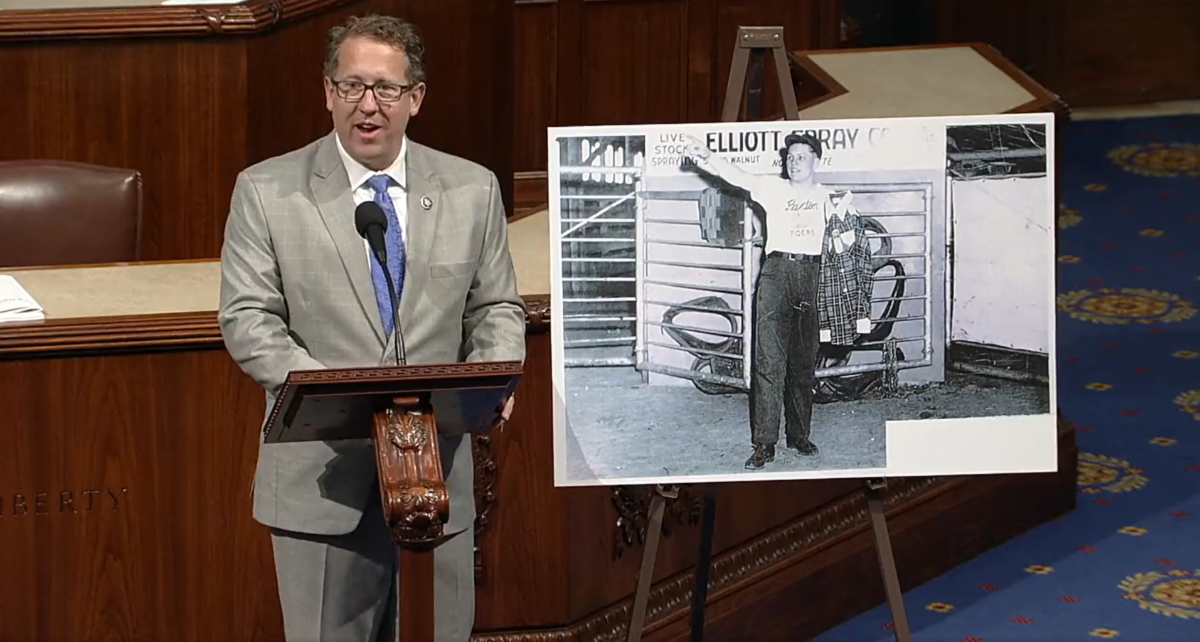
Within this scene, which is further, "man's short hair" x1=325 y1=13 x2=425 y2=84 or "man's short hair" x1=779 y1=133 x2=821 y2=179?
"man's short hair" x1=779 y1=133 x2=821 y2=179

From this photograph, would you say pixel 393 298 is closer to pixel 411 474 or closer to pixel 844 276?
pixel 411 474

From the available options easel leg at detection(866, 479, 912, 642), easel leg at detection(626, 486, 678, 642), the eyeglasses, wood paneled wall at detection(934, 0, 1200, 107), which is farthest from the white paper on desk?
wood paneled wall at detection(934, 0, 1200, 107)

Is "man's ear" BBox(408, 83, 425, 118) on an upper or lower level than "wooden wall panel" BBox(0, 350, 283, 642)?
upper

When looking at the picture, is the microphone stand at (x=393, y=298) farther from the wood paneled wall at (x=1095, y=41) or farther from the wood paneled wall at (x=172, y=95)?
the wood paneled wall at (x=1095, y=41)

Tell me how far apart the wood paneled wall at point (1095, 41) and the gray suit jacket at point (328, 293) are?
5510 millimetres

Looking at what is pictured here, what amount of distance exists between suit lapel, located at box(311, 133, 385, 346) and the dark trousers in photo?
69cm

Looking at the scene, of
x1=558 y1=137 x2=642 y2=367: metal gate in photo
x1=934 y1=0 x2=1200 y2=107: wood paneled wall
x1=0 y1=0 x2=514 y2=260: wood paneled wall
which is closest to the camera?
x1=558 y1=137 x2=642 y2=367: metal gate in photo

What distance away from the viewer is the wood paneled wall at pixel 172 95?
4695mm

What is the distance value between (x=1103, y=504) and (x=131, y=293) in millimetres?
2494

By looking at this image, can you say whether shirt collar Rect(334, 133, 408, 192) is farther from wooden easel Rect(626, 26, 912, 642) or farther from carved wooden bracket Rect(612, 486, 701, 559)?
carved wooden bracket Rect(612, 486, 701, 559)

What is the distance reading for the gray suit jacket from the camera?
2.64 metres

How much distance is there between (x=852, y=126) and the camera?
302cm

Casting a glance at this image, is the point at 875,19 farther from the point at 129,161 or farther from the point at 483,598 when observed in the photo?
the point at 483,598

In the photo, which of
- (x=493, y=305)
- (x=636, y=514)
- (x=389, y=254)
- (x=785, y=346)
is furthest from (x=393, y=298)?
(x=636, y=514)
